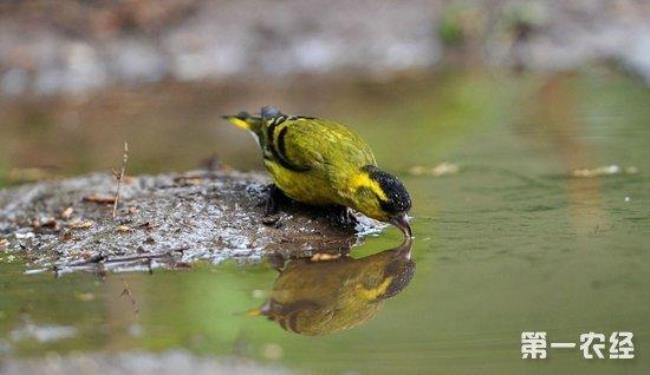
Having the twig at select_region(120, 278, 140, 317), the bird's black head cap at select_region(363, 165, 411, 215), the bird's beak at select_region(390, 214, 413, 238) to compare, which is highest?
the bird's black head cap at select_region(363, 165, 411, 215)

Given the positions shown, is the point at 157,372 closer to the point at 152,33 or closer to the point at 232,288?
the point at 232,288

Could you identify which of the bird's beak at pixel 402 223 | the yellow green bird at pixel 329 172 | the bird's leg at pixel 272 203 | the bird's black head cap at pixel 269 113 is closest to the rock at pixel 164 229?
the bird's leg at pixel 272 203

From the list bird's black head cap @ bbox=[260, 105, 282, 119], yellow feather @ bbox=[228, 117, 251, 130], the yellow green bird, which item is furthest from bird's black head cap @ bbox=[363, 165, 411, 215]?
yellow feather @ bbox=[228, 117, 251, 130]

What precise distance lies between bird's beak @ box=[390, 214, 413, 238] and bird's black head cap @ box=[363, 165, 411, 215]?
4 cm

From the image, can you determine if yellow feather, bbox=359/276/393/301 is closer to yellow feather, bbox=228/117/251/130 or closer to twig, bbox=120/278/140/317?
twig, bbox=120/278/140/317

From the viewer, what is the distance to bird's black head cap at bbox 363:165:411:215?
6.26m

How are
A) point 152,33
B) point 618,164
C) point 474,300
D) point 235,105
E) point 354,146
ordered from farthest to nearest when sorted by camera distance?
point 152,33
point 235,105
point 618,164
point 354,146
point 474,300

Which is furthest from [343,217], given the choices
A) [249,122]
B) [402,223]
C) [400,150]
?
[400,150]

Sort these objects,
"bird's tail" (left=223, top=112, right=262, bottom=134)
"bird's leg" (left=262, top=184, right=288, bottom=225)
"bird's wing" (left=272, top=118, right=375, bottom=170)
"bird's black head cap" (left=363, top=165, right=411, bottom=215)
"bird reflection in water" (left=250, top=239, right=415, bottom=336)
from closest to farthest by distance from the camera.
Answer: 1. "bird reflection in water" (left=250, top=239, right=415, bottom=336)
2. "bird's black head cap" (left=363, top=165, right=411, bottom=215)
3. "bird's wing" (left=272, top=118, right=375, bottom=170)
4. "bird's leg" (left=262, top=184, right=288, bottom=225)
5. "bird's tail" (left=223, top=112, right=262, bottom=134)

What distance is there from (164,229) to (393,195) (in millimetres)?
1303

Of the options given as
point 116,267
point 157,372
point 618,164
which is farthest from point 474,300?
point 618,164

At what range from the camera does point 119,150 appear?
1038cm

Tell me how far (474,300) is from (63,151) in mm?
6066

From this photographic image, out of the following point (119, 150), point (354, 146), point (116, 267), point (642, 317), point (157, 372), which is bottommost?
point (157, 372)
